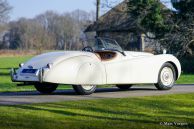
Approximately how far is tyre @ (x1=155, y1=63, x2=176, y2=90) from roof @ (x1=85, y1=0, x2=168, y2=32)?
35.9 m

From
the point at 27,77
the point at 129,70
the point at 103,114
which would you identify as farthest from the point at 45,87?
the point at 103,114

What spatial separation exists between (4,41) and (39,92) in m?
102

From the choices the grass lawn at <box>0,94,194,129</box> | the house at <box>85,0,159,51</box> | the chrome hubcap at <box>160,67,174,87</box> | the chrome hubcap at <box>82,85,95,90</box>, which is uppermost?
the house at <box>85,0,159,51</box>

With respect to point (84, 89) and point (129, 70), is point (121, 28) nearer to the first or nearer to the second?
point (129, 70)

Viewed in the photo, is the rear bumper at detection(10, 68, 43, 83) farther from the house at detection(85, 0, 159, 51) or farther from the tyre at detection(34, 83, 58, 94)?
the house at detection(85, 0, 159, 51)

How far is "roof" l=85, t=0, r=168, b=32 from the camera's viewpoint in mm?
51625

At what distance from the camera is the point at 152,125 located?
25.1 ft

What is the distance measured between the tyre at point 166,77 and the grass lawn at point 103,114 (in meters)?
2.93

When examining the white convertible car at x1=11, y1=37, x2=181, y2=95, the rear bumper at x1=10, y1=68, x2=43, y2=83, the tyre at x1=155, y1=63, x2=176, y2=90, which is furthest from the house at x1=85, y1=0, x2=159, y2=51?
the rear bumper at x1=10, y1=68, x2=43, y2=83

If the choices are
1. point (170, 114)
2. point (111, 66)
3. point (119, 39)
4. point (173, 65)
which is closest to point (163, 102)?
point (170, 114)

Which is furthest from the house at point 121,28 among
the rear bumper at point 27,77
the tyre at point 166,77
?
the rear bumper at point 27,77

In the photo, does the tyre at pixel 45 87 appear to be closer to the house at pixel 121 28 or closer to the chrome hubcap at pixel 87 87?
the chrome hubcap at pixel 87 87

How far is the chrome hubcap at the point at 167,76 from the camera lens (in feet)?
45.4

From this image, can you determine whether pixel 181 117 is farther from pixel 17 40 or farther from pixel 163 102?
pixel 17 40
